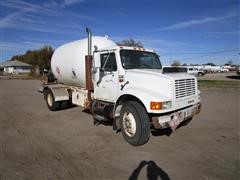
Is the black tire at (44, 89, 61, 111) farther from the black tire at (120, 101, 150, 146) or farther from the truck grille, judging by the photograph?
the truck grille

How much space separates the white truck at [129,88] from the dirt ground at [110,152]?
0.54m

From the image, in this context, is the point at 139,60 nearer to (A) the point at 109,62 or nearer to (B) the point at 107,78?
(A) the point at 109,62

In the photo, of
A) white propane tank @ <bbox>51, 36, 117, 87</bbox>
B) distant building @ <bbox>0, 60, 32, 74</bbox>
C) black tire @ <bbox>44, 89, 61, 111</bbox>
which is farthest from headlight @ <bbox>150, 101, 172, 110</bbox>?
distant building @ <bbox>0, 60, 32, 74</bbox>

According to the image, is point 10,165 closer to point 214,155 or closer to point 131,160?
point 131,160

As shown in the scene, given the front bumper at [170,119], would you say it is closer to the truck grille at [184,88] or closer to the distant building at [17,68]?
the truck grille at [184,88]

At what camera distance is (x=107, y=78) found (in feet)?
22.4

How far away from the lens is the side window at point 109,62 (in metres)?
6.62

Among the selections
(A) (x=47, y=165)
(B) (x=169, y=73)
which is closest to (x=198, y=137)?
(B) (x=169, y=73)

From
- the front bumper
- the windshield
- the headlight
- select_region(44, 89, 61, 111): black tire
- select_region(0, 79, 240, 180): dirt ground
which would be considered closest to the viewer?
select_region(0, 79, 240, 180): dirt ground

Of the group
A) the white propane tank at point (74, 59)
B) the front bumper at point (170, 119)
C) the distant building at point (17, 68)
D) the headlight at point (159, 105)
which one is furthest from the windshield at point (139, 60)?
the distant building at point (17, 68)

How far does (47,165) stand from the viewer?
14.7 ft

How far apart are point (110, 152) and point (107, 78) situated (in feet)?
7.99

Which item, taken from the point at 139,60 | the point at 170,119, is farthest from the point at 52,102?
the point at 170,119

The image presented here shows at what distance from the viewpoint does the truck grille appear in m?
5.58
